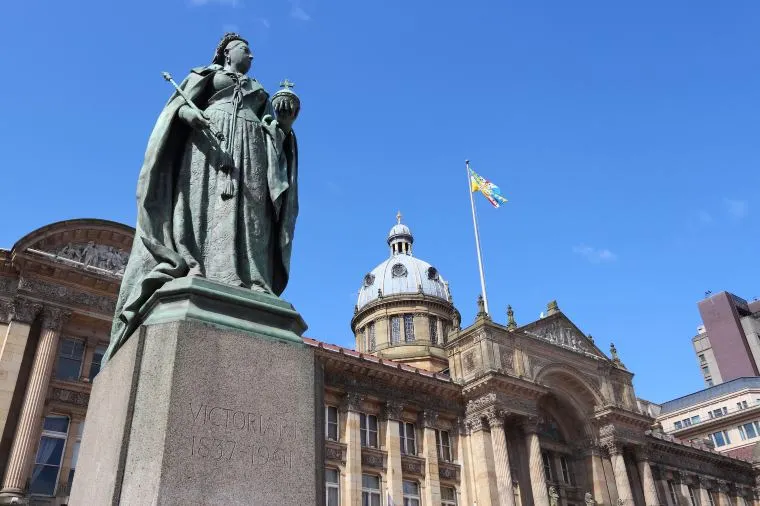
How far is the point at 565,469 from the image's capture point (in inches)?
1596

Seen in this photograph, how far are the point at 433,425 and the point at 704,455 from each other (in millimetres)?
27251

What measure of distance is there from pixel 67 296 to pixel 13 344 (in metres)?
2.83

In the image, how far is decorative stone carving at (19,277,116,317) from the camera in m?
25.6

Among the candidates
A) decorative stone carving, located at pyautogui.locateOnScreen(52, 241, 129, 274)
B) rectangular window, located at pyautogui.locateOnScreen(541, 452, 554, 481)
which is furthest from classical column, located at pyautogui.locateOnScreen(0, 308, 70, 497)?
rectangular window, located at pyautogui.locateOnScreen(541, 452, 554, 481)

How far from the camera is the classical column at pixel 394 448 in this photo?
105 ft

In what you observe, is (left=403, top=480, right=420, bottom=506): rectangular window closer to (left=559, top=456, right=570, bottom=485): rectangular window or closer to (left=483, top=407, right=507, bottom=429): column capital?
(left=483, top=407, right=507, bottom=429): column capital

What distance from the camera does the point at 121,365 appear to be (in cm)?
478

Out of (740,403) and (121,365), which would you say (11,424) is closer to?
(121,365)

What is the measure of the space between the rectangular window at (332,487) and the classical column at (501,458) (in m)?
8.70

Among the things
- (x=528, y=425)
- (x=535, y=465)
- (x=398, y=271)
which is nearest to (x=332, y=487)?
(x=535, y=465)

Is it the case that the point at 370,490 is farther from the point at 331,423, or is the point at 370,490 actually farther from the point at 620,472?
the point at 620,472

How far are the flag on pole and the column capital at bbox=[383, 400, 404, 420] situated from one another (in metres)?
17.1

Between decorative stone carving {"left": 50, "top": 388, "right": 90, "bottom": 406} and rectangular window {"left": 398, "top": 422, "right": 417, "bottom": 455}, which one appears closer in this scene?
decorative stone carving {"left": 50, "top": 388, "right": 90, "bottom": 406}

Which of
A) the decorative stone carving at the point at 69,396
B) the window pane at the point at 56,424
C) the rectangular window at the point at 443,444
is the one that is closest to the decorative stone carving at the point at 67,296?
the decorative stone carving at the point at 69,396
